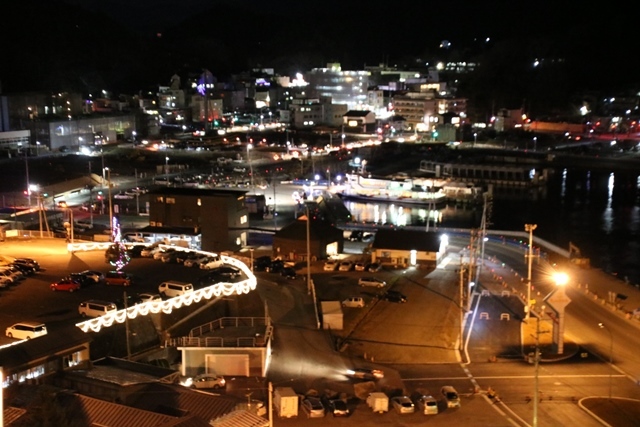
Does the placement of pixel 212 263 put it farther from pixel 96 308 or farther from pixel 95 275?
pixel 96 308

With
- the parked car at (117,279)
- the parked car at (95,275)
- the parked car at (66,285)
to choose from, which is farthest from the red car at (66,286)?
the parked car at (117,279)

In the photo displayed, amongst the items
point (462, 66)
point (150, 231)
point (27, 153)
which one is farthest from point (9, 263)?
point (462, 66)

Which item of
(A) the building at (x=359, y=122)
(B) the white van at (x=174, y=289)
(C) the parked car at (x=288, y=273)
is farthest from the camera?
(A) the building at (x=359, y=122)

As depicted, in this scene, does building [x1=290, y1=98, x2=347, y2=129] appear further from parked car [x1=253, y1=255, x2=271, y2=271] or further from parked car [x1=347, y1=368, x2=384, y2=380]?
parked car [x1=347, y1=368, x2=384, y2=380]

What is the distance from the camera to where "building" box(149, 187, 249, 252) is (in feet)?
46.8

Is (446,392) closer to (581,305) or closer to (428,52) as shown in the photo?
(581,305)

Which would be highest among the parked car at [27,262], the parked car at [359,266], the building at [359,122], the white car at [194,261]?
the building at [359,122]

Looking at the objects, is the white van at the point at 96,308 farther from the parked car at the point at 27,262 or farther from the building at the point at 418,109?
the building at the point at 418,109

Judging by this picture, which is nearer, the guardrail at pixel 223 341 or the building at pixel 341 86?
the guardrail at pixel 223 341

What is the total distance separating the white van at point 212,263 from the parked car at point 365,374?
3348 mm

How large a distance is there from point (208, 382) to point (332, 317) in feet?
8.18

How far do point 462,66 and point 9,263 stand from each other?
5475cm

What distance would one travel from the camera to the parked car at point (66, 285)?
872 cm

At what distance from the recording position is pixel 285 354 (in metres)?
7.86
